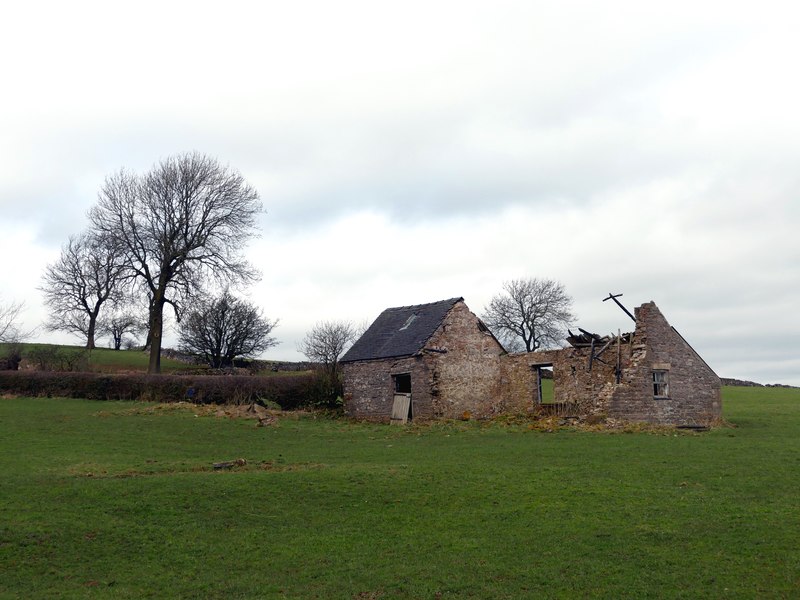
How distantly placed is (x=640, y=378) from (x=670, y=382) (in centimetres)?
179

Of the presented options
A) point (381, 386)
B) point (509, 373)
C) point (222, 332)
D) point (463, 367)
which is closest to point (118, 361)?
point (222, 332)

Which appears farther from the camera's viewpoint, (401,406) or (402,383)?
(402,383)

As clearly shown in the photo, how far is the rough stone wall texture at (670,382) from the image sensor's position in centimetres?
3014

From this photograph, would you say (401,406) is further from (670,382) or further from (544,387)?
(544,387)

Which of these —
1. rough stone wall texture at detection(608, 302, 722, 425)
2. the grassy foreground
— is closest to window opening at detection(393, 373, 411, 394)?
rough stone wall texture at detection(608, 302, 722, 425)

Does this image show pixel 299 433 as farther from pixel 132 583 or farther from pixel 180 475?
pixel 132 583

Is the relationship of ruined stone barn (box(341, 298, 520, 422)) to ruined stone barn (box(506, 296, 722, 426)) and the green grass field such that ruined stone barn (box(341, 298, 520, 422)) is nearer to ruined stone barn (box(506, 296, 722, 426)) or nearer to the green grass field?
ruined stone barn (box(506, 296, 722, 426))

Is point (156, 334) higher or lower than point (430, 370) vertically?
higher

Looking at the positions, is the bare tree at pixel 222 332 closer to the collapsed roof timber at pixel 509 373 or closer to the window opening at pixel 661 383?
the collapsed roof timber at pixel 509 373

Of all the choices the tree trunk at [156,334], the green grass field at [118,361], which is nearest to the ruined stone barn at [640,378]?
the tree trunk at [156,334]

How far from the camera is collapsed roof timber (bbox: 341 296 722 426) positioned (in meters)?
30.8

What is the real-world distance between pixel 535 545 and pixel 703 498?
4.85 metres

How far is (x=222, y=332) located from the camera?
60.3m

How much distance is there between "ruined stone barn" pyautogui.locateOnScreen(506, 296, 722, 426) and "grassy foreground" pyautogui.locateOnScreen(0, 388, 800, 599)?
578 cm
